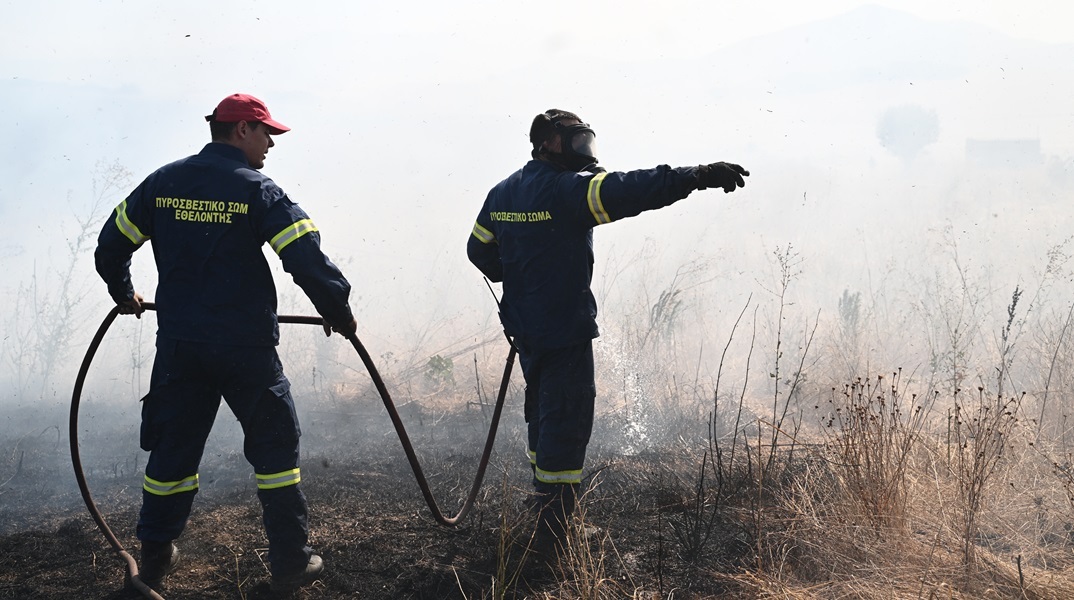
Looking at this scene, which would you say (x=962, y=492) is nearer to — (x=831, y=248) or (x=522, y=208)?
(x=522, y=208)

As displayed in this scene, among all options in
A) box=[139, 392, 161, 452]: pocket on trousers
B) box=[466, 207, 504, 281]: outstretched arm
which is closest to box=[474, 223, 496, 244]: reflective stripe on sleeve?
box=[466, 207, 504, 281]: outstretched arm

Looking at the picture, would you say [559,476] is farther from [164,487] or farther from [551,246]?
[164,487]

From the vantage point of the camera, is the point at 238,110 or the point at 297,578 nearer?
the point at 297,578

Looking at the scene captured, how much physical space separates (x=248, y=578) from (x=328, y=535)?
57cm

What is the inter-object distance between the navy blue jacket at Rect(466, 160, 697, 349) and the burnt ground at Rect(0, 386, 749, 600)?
2.75 ft

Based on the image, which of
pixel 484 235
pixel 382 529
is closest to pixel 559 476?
pixel 382 529

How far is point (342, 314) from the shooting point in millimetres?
3518

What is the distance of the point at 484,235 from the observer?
4391mm

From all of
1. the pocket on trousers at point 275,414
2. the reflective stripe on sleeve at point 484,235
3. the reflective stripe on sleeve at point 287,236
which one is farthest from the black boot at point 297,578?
the reflective stripe on sleeve at point 484,235

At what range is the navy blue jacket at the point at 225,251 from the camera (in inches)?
136

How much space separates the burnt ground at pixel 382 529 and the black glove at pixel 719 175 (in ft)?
4.91

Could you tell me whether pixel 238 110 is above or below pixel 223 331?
above

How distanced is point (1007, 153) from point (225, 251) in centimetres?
1784

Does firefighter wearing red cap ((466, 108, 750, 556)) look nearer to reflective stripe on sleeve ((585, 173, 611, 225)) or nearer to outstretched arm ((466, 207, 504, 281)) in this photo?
reflective stripe on sleeve ((585, 173, 611, 225))
